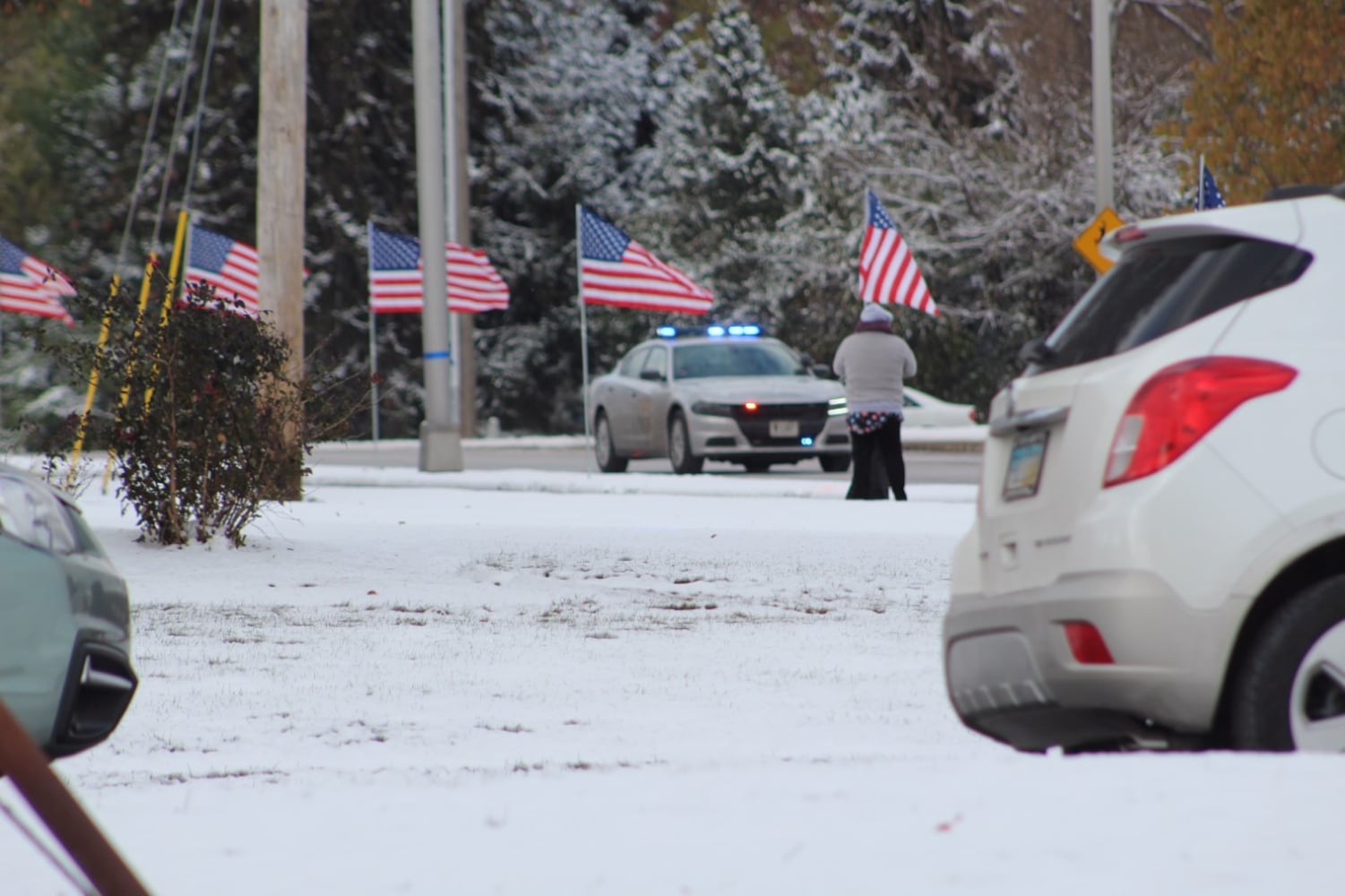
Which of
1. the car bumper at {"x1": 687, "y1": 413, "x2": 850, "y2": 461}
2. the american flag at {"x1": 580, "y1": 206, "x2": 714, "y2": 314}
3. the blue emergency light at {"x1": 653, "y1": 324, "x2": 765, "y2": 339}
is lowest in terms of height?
the car bumper at {"x1": 687, "y1": 413, "x2": 850, "y2": 461}

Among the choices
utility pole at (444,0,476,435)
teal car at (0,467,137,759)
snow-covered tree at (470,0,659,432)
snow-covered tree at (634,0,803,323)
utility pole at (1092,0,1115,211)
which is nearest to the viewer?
teal car at (0,467,137,759)

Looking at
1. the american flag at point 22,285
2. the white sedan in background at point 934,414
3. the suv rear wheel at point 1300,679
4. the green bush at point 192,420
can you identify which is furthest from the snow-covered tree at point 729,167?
the suv rear wheel at point 1300,679

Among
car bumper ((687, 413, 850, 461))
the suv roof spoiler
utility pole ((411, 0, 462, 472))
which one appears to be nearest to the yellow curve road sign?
car bumper ((687, 413, 850, 461))

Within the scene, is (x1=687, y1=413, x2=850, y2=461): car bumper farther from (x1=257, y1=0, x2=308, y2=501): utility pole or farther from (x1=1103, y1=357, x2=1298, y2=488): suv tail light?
(x1=1103, y1=357, x2=1298, y2=488): suv tail light

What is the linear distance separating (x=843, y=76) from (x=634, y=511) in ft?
107

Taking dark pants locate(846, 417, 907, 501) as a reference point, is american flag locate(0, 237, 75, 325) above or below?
above

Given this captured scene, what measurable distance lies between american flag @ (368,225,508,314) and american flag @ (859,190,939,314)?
615cm

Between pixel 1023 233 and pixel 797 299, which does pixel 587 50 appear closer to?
pixel 797 299

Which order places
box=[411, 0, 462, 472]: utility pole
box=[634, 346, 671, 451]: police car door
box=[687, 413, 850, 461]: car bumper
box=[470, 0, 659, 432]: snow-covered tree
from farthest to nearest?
box=[470, 0, 659, 432]: snow-covered tree → box=[634, 346, 671, 451]: police car door → box=[411, 0, 462, 472]: utility pole → box=[687, 413, 850, 461]: car bumper

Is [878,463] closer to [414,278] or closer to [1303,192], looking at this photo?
[1303,192]

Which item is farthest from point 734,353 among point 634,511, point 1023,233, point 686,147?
point 686,147

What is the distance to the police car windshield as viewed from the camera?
25719 mm

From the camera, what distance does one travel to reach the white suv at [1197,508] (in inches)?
211

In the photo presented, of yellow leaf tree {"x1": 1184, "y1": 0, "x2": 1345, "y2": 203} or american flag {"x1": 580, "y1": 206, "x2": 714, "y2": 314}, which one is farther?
yellow leaf tree {"x1": 1184, "y1": 0, "x2": 1345, "y2": 203}
